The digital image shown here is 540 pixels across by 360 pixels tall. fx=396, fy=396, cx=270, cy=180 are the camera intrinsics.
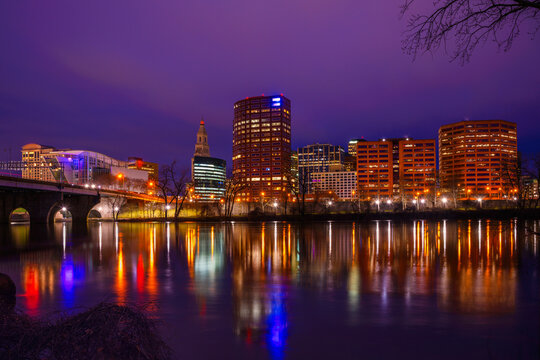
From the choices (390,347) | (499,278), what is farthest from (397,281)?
(390,347)

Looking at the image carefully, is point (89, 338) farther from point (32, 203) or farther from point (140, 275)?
point (32, 203)

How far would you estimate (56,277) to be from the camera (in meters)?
15.0

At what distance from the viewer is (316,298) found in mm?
11141

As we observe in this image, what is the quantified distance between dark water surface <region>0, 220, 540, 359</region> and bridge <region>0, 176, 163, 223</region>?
43453 millimetres

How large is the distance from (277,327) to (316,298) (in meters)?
2.85

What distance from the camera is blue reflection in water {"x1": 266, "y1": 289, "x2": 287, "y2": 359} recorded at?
23.9ft

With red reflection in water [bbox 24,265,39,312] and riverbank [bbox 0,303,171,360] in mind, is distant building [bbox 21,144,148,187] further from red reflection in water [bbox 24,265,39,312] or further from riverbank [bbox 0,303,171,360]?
riverbank [bbox 0,303,171,360]

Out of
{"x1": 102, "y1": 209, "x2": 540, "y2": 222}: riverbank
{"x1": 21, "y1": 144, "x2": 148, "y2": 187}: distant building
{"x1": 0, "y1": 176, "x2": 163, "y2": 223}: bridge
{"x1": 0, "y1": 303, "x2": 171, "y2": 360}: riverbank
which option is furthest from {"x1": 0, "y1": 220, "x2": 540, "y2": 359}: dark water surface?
{"x1": 21, "y1": 144, "x2": 148, "y2": 187}: distant building

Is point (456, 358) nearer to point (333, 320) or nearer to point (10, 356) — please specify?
point (333, 320)

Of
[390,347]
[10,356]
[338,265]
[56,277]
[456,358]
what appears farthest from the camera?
[338,265]

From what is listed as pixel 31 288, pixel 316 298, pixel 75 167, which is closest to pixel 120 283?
pixel 31 288

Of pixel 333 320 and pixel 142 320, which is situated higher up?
pixel 142 320

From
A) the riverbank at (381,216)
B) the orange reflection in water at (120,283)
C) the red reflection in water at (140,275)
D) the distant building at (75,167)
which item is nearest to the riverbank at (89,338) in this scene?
the orange reflection in water at (120,283)

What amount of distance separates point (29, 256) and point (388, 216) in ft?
191
